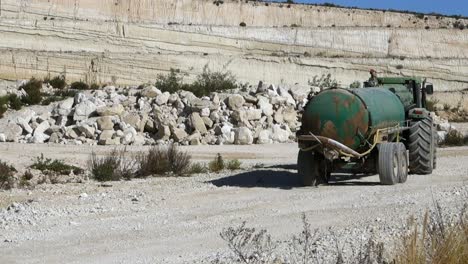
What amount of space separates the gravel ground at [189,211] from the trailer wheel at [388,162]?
0.81 feet

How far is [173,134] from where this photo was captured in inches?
1142

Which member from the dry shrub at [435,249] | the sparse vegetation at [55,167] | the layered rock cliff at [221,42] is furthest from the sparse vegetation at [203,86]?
the dry shrub at [435,249]

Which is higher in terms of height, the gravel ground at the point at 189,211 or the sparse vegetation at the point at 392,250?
the sparse vegetation at the point at 392,250

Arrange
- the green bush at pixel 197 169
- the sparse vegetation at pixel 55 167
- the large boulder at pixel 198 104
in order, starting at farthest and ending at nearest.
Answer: the large boulder at pixel 198 104
the sparse vegetation at pixel 55 167
the green bush at pixel 197 169

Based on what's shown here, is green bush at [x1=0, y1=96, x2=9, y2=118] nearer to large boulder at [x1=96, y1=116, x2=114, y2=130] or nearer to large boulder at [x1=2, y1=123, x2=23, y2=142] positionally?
large boulder at [x1=2, y1=123, x2=23, y2=142]

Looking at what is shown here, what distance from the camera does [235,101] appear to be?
31078mm

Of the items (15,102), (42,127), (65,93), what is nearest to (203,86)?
(65,93)

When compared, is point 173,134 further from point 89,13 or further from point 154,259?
point 89,13

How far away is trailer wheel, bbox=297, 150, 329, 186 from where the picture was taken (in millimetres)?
15203

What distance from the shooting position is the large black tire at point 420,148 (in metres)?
17.1

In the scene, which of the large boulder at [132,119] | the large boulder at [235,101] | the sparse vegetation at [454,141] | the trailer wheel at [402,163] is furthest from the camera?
the large boulder at [235,101]

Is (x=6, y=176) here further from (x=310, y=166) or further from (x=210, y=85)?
(x=210, y=85)

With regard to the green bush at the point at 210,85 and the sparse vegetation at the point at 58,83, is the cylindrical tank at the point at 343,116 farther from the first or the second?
the sparse vegetation at the point at 58,83

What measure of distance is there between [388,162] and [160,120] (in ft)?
52.1
